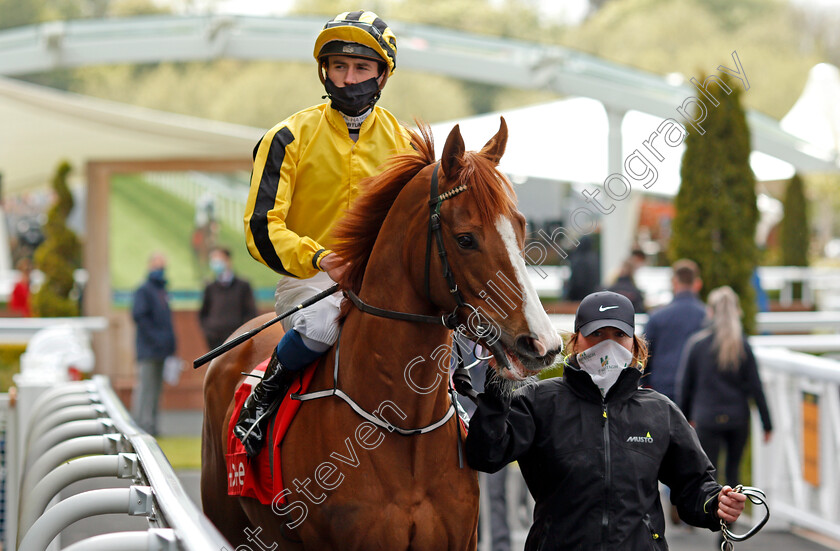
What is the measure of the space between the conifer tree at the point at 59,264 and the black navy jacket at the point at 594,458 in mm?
11503

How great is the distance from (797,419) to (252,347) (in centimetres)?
471

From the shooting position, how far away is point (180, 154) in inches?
512

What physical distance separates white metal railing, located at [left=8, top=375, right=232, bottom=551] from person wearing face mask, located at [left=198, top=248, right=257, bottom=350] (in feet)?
20.0

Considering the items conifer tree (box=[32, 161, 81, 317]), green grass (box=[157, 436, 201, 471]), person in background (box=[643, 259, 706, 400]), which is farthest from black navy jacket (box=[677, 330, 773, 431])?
conifer tree (box=[32, 161, 81, 317])

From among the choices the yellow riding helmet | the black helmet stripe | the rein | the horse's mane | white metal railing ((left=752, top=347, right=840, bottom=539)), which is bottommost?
white metal railing ((left=752, top=347, right=840, bottom=539))

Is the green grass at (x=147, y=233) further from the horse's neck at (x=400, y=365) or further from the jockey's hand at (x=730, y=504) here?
the jockey's hand at (x=730, y=504)

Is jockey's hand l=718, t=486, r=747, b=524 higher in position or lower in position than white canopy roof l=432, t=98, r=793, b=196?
lower

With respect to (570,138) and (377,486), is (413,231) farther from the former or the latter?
(570,138)

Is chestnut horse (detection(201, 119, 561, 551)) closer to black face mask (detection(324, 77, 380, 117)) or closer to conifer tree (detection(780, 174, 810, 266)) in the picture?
black face mask (detection(324, 77, 380, 117))

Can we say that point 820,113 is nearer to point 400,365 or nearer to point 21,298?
point 21,298

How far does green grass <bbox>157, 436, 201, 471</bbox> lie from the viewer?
9.59 metres

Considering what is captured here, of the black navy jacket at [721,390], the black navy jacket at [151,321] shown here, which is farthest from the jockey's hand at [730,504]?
the black navy jacket at [151,321]

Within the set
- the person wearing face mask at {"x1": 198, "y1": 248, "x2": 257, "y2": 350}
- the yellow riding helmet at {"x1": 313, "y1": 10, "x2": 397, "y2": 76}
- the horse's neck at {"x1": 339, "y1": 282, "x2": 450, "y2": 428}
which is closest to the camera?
the horse's neck at {"x1": 339, "y1": 282, "x2": 450, "y2": 428}

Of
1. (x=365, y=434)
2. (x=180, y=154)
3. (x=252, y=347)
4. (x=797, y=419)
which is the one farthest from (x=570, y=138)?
(x=365, y=434)
